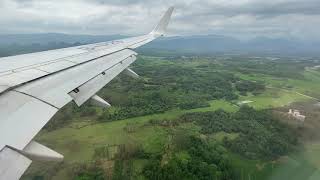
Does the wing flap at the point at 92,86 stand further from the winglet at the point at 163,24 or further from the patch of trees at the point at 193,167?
the patch of trees at the point at 193,167

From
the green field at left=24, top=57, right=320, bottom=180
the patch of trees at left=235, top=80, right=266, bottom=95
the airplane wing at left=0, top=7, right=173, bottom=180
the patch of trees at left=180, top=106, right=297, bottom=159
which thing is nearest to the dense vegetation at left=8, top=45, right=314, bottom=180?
the patch of trees at left=180, top=106, right=297, bottom=159

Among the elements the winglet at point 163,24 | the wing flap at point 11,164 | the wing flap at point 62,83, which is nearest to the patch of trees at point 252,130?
the winglet at point 163,24

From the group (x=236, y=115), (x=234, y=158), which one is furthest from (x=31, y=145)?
(x=236, y=115)

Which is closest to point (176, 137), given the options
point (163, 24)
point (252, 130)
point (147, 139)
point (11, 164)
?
point (147, 139)

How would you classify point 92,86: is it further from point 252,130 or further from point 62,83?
point 252,130

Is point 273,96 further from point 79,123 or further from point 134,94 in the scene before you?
point 79,123

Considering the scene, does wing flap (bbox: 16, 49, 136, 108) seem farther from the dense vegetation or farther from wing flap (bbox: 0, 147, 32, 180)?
the dense vegetation
